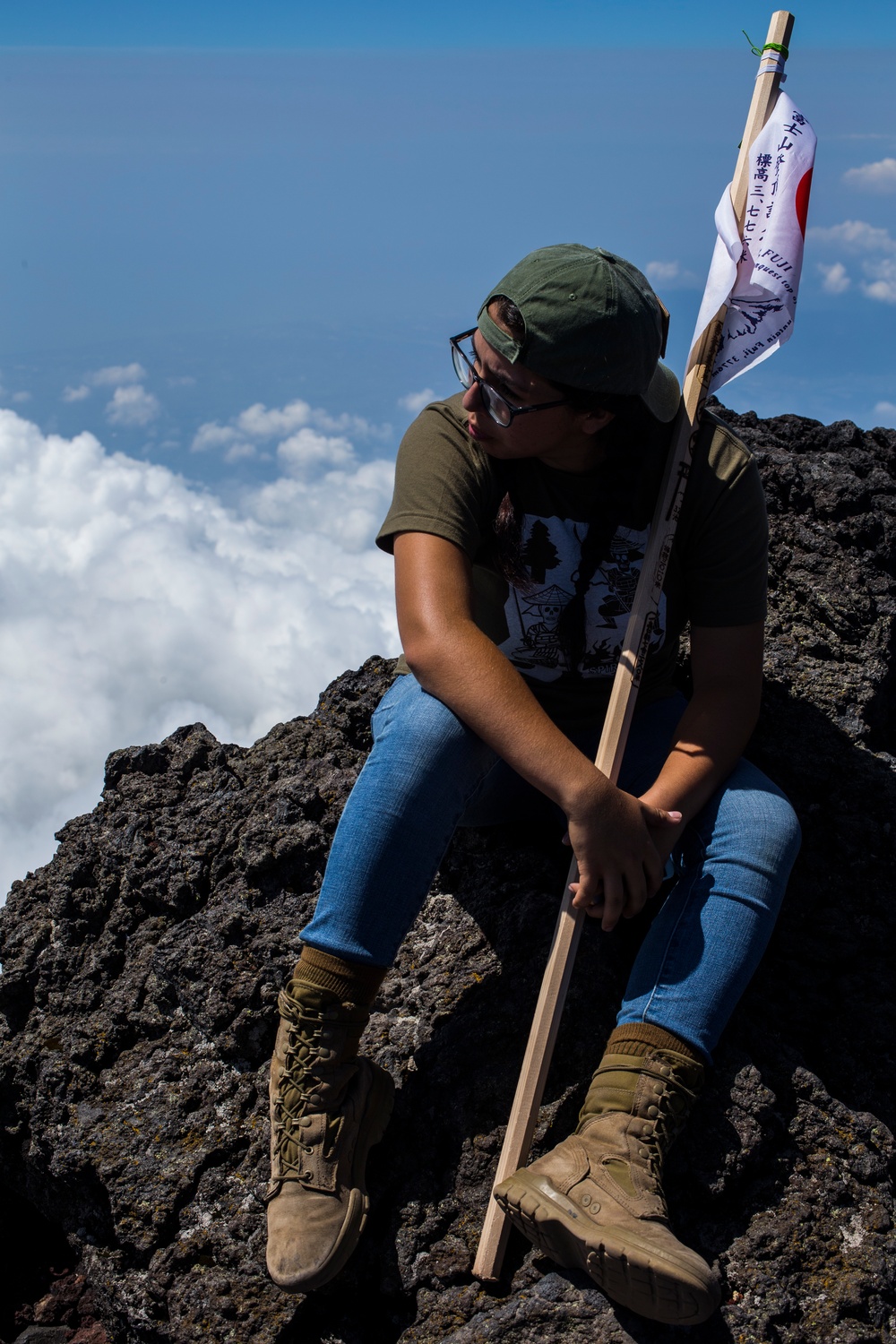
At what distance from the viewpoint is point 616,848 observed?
2.61 meters

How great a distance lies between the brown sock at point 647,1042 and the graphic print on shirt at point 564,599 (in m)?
1.01

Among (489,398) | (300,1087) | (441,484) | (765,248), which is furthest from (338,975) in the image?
(765,248)

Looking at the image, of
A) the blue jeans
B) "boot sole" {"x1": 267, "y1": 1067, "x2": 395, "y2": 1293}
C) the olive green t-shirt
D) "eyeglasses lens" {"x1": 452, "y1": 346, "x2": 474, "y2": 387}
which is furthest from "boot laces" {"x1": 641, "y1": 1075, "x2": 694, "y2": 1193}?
"eyeglasses lens" {"x1": 452, "y1": 346, "x2": 474, "y2": 387}

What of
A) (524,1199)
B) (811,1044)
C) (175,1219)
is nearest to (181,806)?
(175,1219)

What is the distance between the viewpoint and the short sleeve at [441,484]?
2789mm

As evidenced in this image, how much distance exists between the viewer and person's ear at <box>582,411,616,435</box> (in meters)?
2.79

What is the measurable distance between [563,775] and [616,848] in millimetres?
234

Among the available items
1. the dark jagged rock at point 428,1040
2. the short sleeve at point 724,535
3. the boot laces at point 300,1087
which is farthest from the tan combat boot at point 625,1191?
the short sleeve at point 724,535

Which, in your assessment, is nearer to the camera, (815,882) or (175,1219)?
(175,1219)

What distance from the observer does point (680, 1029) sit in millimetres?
2615

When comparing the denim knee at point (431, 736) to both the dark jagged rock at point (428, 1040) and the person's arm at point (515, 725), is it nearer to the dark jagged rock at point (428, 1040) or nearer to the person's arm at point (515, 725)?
the person's arm at point (515, 725)

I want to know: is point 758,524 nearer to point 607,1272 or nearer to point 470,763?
point 470,763

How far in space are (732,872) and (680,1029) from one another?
42cm

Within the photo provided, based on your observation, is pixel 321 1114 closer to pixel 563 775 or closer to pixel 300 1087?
pixel 300 1087
